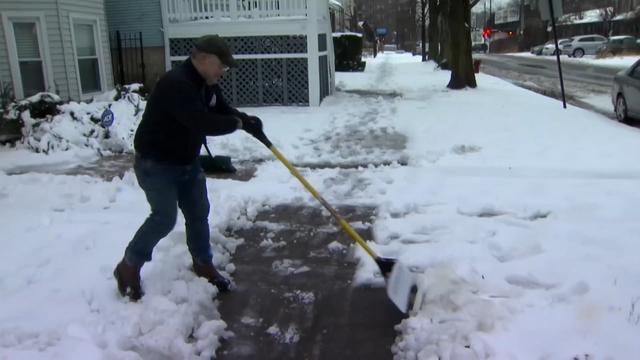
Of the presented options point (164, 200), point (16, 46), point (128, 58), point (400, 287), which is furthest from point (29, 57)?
point (400, 287)

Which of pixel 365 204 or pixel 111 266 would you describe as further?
pixel 365 204

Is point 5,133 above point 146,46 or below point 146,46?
below

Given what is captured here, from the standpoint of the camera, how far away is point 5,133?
9219 mm

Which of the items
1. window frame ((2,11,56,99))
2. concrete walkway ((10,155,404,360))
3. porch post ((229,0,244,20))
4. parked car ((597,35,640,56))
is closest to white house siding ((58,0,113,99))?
window frame ((2,11,56,99))

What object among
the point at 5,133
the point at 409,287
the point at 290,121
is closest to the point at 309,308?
the point at 409,287

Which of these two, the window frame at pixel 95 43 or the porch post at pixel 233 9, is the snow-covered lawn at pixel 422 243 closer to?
the window frame at pixel 95 43

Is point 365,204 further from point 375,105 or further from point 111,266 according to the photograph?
point 375,105

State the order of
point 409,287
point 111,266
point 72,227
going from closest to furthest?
point 409,287
point 111,266
point 72,227

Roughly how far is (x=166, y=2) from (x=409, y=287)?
38.5ft

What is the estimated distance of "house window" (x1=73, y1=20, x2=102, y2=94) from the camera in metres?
11.9

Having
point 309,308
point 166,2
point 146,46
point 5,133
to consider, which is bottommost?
point 309,308

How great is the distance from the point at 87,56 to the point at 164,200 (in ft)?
30.9

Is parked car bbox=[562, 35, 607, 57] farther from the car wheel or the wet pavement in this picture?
the wet pavement

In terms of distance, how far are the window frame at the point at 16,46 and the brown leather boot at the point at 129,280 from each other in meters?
7.73
